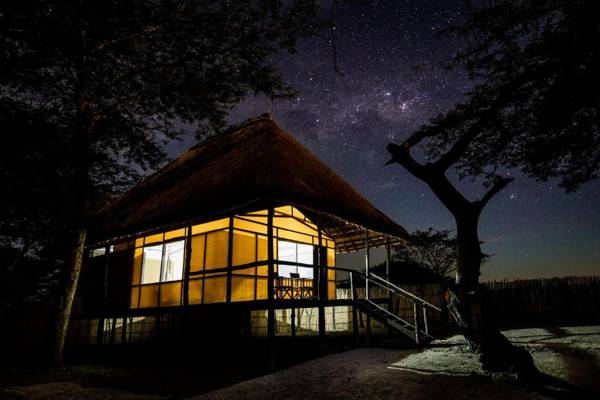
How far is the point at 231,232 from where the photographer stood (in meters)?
10.3

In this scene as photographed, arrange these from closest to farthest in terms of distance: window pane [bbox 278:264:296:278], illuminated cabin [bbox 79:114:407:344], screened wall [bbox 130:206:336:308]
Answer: illuminated cabin [bbox 79:114:407:344], screened wall [bbox 130:206:336:308], window pane [bbox 278:264:296:278]

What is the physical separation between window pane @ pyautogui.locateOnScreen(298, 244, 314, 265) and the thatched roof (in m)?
1.19

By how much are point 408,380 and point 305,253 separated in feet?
31.7

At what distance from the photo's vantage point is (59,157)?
1110 centimetres

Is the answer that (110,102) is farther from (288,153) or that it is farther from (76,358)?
(76,358)

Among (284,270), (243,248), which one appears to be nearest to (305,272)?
(284,270)

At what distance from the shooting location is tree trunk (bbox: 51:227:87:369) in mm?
9242

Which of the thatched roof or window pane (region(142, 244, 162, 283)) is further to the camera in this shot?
window pane (region(142, 244, 162, 283))

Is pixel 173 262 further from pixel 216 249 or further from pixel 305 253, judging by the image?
pixel 305 253

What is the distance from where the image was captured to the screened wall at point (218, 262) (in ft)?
41.2

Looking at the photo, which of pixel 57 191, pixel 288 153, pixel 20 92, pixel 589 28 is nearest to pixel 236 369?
pixel 288 153

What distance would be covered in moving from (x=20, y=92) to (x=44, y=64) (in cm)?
166

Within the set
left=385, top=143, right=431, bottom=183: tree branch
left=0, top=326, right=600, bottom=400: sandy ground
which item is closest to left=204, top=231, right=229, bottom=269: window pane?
left=0, top=326, right=600, bottom=400: sandy ground

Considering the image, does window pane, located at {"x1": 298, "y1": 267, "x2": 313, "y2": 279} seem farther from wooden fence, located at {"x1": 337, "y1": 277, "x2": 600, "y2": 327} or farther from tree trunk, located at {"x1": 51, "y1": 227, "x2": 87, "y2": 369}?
tree trunk, located at {"x1": 51, "y1": 227, "x2": 87, "y2": 369}
